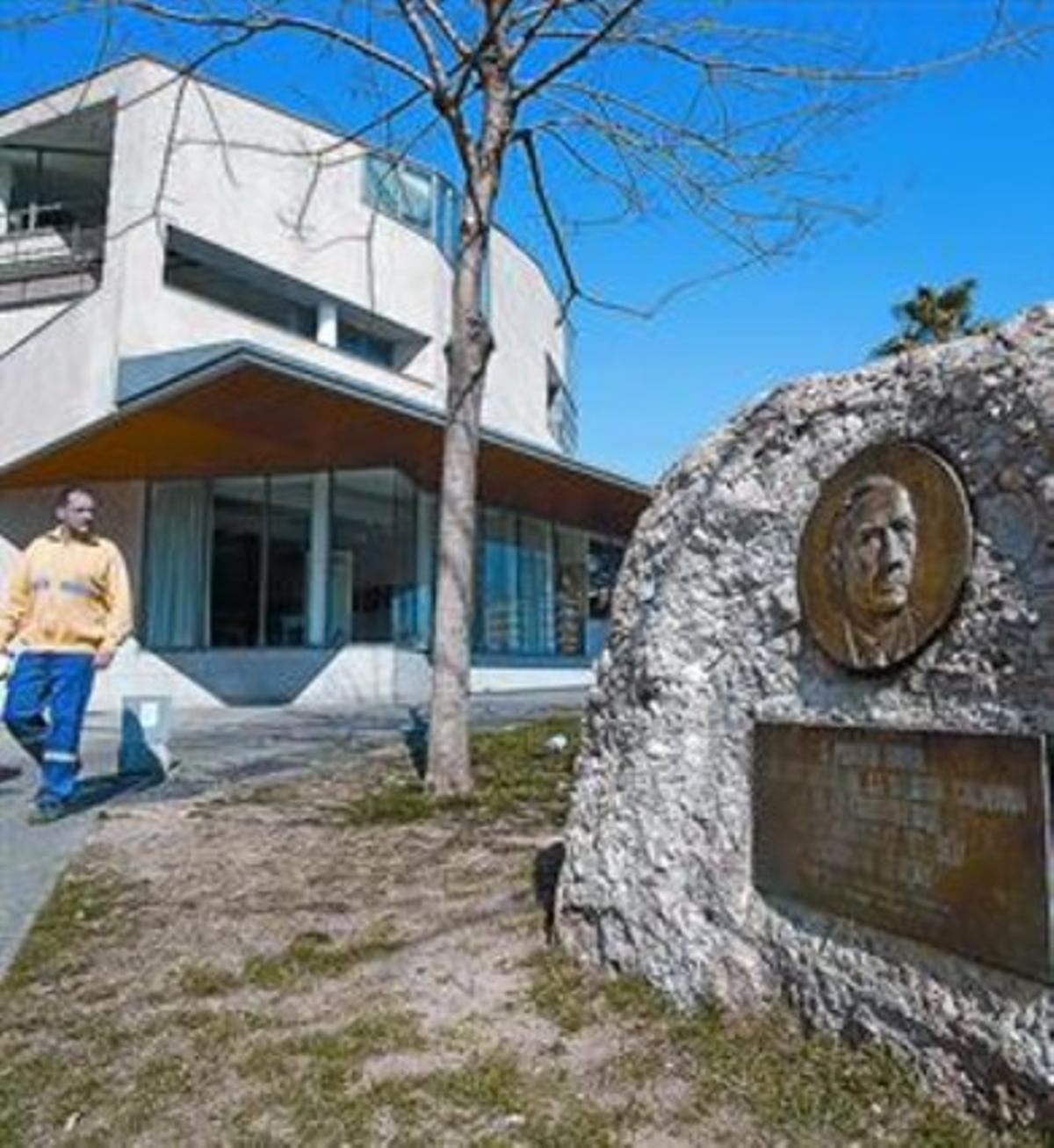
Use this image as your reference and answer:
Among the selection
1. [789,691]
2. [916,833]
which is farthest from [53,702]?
[916,833]

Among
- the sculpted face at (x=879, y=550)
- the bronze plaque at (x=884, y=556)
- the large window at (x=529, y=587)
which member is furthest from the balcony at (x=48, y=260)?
the sculpted face at (x=879, y=550)

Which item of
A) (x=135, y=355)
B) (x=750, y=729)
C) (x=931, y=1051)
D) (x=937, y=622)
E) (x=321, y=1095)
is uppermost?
(x=135, y=355)

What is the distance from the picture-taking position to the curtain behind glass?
62.8 ft

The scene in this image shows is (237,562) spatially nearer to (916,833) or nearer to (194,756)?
(194,756)

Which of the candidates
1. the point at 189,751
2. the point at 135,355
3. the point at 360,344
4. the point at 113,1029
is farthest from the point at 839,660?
the point at 360,344

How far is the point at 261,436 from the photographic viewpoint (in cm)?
1622

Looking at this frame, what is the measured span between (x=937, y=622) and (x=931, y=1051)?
3.66 feet

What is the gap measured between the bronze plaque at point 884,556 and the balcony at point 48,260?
18.8 m

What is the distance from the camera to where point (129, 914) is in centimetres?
536

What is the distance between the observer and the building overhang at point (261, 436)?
13578 millimetres


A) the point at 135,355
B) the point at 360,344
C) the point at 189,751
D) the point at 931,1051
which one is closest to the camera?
the point at 931,1051

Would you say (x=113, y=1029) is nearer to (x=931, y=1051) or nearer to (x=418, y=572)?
(x=931, y=1051)

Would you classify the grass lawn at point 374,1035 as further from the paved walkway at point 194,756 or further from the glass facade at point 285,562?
the glass facade at point 285,562

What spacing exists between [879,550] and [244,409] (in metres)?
Result: 12.2
